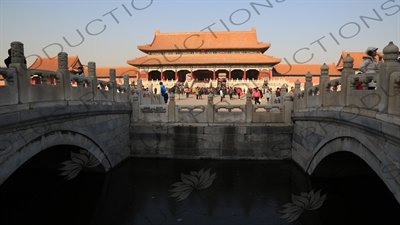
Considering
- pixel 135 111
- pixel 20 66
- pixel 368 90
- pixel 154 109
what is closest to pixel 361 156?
pixel 368 90

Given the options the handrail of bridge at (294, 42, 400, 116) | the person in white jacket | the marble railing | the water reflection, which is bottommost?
the water reflection

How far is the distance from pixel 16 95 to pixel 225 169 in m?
6.19

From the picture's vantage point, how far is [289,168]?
955 centimetres

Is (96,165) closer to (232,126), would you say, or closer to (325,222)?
(232,126)

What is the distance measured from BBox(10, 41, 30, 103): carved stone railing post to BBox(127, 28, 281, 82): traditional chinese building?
3198 cm

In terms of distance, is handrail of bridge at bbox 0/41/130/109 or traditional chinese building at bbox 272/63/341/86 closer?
handrail of bridge at bbox 0/41/130/109

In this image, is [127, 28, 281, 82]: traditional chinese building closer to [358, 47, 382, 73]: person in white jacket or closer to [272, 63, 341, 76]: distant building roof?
[272, 63, 341, 76]: distant building roof

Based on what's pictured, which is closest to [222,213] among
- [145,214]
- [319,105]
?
[145,214]

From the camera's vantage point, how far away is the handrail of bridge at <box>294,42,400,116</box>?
174 inches

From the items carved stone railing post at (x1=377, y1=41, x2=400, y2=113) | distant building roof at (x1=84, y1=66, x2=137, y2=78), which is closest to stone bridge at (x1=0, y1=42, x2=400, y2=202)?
carved stone railing post at (x1=377, y1=41, x2=400, y2=113)

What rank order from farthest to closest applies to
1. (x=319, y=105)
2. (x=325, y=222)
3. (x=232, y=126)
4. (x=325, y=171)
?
1. (x=232, y=126)
2. (x=325, y=171)
3. (x=319, y=105)
4. (x=325, y=222)

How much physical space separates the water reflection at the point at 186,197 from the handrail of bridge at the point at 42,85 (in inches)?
93.8

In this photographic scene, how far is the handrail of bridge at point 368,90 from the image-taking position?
4430mm

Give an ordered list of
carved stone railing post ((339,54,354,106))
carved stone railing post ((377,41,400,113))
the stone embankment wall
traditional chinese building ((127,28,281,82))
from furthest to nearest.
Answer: traditional chinese building ((127,28,281,82)), the stone embankment wall, carved stone railing post ((339,54,354,106)), carved stone railing post ((377,41,400,113))
